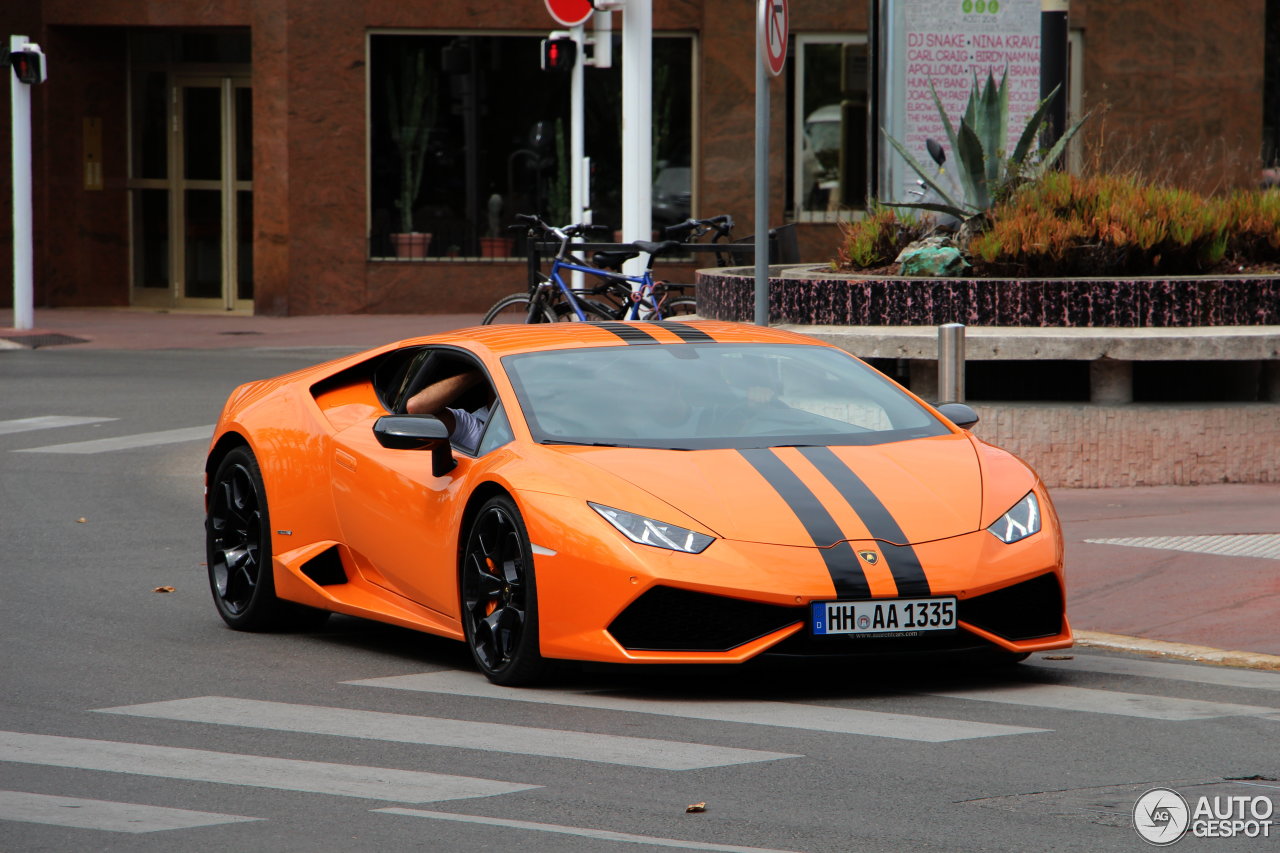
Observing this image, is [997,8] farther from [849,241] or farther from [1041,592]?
[1041,592]

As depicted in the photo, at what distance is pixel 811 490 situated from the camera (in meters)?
6.94

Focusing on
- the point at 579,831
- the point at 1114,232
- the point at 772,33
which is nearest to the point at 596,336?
the point at 772,33

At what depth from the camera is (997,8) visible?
18.6 m

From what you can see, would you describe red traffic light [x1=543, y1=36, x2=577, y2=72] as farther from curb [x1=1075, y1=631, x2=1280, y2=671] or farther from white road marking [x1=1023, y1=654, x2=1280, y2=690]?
white road marking [x1=1023, y1=654, x2=1280, y2=690]

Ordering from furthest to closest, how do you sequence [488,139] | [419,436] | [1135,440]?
[488,139], [1135,440], [419,436]

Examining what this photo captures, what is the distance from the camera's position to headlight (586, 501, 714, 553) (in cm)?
664

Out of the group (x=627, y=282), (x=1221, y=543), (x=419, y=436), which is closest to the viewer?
(x=419, y=436)

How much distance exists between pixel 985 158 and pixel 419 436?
751cm

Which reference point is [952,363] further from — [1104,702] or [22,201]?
[22,201]

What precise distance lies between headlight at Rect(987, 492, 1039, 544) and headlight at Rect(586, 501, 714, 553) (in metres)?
1.03

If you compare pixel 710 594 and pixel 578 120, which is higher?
pixel 578 120

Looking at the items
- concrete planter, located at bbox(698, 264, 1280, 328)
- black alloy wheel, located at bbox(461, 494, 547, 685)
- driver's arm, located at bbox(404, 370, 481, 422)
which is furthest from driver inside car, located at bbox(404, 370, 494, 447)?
concrete planter, located at bbox(698, 264, 1280, 328)

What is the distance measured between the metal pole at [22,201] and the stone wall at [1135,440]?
14.4 metres

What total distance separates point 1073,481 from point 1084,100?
17087mm
